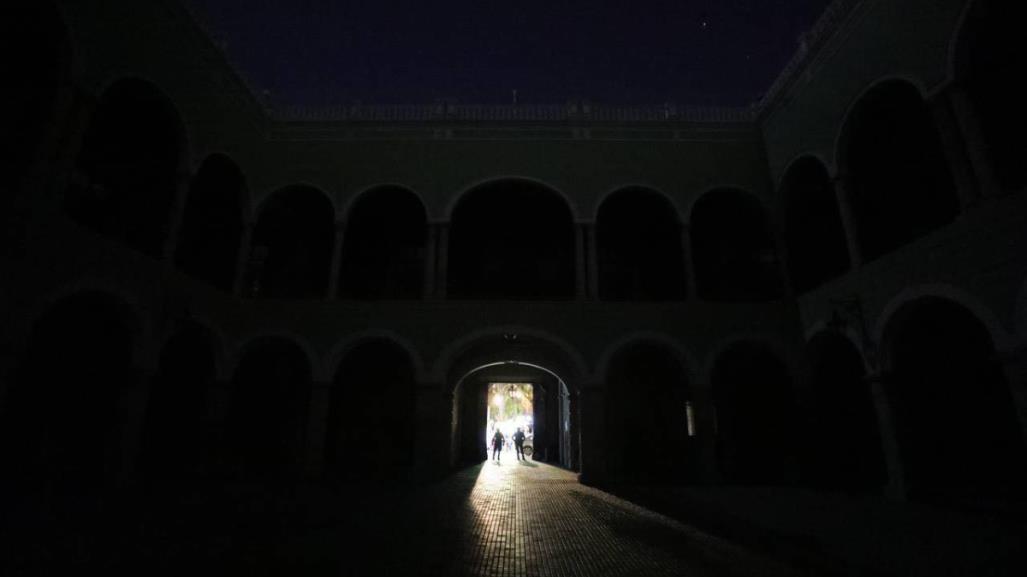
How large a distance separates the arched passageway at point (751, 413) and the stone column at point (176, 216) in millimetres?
13096

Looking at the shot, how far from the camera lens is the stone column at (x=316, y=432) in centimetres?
1158

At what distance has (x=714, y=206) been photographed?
14695 millimetres

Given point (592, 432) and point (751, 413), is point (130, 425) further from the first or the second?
point (751, 413)

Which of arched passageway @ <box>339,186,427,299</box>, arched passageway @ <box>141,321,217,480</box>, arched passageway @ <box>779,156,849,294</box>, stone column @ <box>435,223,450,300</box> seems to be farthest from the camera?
arched passageway @ <box>339,186,427,299</box>

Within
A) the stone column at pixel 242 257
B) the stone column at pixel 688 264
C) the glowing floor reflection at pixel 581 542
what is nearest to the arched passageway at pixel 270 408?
the stone column at pixel 242 257

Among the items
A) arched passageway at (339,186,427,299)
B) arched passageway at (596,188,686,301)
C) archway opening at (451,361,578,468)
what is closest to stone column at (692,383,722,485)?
arched passageway at (596,188,686,301)

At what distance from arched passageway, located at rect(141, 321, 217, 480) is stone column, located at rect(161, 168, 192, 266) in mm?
1627

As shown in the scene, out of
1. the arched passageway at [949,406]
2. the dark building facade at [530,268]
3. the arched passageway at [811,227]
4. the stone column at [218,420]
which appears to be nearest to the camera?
the dark building facade at [530,268]

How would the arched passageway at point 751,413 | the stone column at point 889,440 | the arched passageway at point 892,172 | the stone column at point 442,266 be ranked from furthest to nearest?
the stone column at point 442,266
the arched passageway at point 751,413
the arched passageway at point 892,172
the stone column at point 889,440

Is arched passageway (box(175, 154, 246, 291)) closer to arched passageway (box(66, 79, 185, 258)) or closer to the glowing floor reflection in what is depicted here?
arched passageway (box(66, 79, 185, 258))

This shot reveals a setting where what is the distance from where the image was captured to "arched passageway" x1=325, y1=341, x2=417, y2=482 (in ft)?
44.9

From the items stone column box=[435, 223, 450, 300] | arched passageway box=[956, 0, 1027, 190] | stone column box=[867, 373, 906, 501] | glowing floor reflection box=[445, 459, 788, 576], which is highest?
arched passageway box=[956, 0, 1027, 190]

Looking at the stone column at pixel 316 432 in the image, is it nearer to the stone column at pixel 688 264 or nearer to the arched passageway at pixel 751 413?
the stone column at pixel 688 264

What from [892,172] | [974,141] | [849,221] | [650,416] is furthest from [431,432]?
[892,172]
